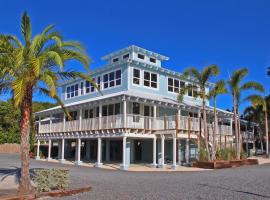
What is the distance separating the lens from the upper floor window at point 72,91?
118ft

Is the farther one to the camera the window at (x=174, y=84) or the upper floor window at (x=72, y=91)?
the upper floor window at (x=72, y=91)

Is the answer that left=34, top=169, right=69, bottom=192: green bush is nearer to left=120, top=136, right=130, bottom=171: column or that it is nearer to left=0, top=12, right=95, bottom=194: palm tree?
left=0, top=12, right=95, bottom=194: palm tree

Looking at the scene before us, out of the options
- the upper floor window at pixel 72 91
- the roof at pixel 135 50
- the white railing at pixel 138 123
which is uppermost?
the roof at pixel 135 50

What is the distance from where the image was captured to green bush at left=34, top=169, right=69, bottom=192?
12.2 meters

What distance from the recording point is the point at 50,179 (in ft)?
40.8

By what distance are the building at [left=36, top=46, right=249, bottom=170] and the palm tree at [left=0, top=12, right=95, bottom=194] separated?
11503 millimetres

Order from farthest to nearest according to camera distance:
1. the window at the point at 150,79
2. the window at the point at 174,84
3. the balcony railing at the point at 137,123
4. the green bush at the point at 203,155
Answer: the window at the point at 174,84 → the window at the point at 150,79 → the green bush at the point at 203,155 → the balcony railing at the point at 137,123

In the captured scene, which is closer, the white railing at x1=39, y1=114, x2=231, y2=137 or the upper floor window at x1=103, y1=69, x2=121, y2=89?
the white railing at x1=39, y1=114, x2=231, y2=137

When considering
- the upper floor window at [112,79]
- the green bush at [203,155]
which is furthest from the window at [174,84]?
the green bush at [203,155]

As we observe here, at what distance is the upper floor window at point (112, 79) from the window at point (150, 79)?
7.89ft

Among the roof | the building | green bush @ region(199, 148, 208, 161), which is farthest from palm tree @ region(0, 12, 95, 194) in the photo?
the roof

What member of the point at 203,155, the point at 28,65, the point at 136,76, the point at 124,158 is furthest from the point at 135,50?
the point at 28,65

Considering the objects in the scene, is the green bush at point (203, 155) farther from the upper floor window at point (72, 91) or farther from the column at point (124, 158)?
the upper floor window at point (72, 91)

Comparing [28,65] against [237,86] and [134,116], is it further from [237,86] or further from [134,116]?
[237,86]
